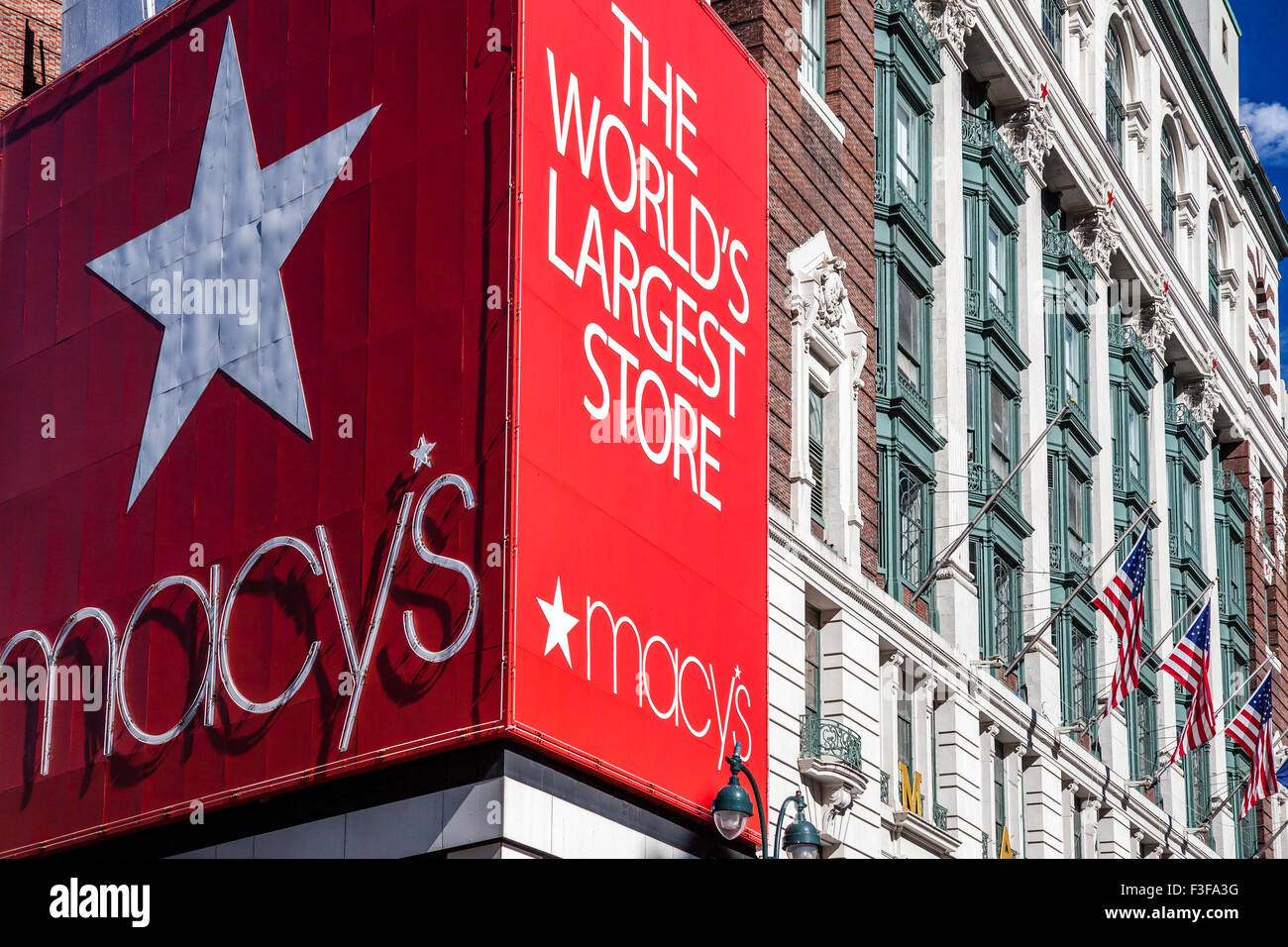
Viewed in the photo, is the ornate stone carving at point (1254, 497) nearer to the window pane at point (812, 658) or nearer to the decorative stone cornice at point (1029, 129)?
the decorative stone cornice at point (1029, 129)

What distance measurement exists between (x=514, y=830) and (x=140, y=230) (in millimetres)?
13226

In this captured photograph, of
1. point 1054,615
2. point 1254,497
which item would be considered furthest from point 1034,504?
point 1254,497

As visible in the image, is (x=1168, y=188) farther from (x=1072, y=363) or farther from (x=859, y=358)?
(x=859, y=358)

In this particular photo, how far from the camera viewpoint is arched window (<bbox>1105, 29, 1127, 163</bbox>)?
62322 mm

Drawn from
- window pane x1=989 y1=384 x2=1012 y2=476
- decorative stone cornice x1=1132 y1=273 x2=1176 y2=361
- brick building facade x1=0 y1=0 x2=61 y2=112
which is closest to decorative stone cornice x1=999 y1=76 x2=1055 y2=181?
window pane x1=989 y1=384 x2=1012 y2=476

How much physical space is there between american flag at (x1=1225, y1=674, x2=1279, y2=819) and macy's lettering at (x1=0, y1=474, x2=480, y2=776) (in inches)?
1086

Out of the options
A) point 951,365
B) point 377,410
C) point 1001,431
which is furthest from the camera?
point 1001,431

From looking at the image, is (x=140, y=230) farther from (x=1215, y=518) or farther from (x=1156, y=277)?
(x=1215, y=518)

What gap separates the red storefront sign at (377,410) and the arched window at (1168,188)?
114 feet

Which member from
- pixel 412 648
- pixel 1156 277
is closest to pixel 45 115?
pixel 412 648

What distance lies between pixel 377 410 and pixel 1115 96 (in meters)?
39.6

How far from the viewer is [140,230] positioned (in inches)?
1353

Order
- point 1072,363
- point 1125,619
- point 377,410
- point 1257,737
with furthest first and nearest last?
point 1072,363, point 1257,737, point 1125,619, point 377,410

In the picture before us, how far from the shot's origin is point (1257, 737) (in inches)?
2002
